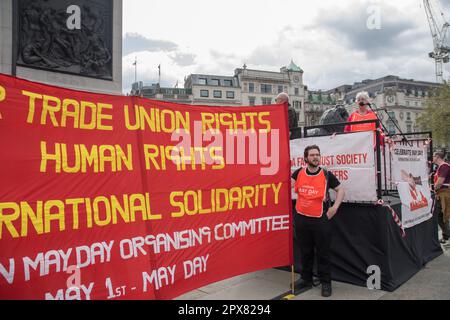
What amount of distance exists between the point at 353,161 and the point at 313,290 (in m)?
1.86

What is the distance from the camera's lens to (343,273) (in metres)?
5.03

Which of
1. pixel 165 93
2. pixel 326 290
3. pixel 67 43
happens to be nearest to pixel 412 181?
pixel 326 290

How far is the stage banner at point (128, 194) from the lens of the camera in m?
2.61

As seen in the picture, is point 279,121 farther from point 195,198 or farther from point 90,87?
point 90,87

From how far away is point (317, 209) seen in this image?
4.45 m

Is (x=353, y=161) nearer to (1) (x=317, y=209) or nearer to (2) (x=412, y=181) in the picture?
(1) (x=317, y=209)

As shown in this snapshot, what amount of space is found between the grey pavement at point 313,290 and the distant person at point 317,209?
11.1 inches

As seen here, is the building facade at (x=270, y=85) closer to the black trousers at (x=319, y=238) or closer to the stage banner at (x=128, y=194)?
the black trousers at (x=319, y=238)

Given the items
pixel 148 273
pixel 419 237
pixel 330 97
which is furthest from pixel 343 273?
pixel 330 97

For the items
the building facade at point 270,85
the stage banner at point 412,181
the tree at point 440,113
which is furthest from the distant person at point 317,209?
the building facade at point 270,85

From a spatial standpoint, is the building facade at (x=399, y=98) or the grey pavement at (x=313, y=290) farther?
the building facade at (x=399, y=98)

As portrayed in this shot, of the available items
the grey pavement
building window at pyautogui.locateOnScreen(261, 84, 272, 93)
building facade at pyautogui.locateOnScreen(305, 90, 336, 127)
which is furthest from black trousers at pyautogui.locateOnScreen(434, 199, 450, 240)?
building facade at pyautogui.locateOnScreen(305, 90, 336, 127)

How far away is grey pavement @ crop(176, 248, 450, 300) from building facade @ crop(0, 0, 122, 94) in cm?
793
